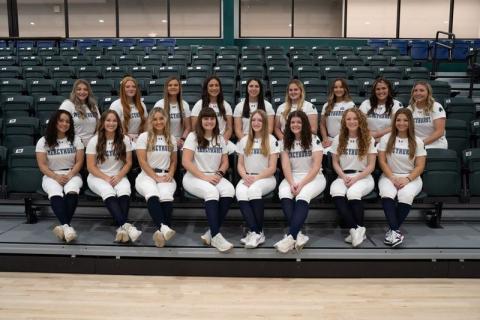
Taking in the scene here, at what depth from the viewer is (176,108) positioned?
4.30 metres

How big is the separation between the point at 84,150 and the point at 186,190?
3.15 ft

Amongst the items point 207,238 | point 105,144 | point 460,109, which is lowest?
point 207,238

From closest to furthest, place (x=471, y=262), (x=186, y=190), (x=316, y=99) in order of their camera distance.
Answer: (x=471, y=262) → (x=186, y=190) → (x=316, y=99)

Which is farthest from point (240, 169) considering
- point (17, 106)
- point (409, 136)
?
point (17, 106)

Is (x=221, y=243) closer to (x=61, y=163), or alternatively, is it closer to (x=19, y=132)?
(x=61, y=163)

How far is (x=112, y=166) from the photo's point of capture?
379 centimetres

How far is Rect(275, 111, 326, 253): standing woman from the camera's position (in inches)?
137

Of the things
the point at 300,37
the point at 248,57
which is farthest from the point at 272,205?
the point at 300,37

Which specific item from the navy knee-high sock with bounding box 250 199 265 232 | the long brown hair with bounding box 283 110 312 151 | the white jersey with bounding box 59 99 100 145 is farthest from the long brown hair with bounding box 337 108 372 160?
the white jersey with bounding box 59 99 100 145

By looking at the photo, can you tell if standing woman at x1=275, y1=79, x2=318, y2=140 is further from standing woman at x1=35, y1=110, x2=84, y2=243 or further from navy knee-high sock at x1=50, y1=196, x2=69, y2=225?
navy knee-high sock at x1=50, y1=196, x2=69, y2=225

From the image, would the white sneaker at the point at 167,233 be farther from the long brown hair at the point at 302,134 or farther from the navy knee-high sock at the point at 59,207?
the long brown hair at the point at 302,134

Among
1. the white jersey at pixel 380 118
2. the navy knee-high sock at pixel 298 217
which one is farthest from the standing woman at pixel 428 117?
the navy knee-high sock at pixel 298 217

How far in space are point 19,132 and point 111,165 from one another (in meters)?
1.39

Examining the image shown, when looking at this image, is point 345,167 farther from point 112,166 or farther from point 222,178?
point 112,166
